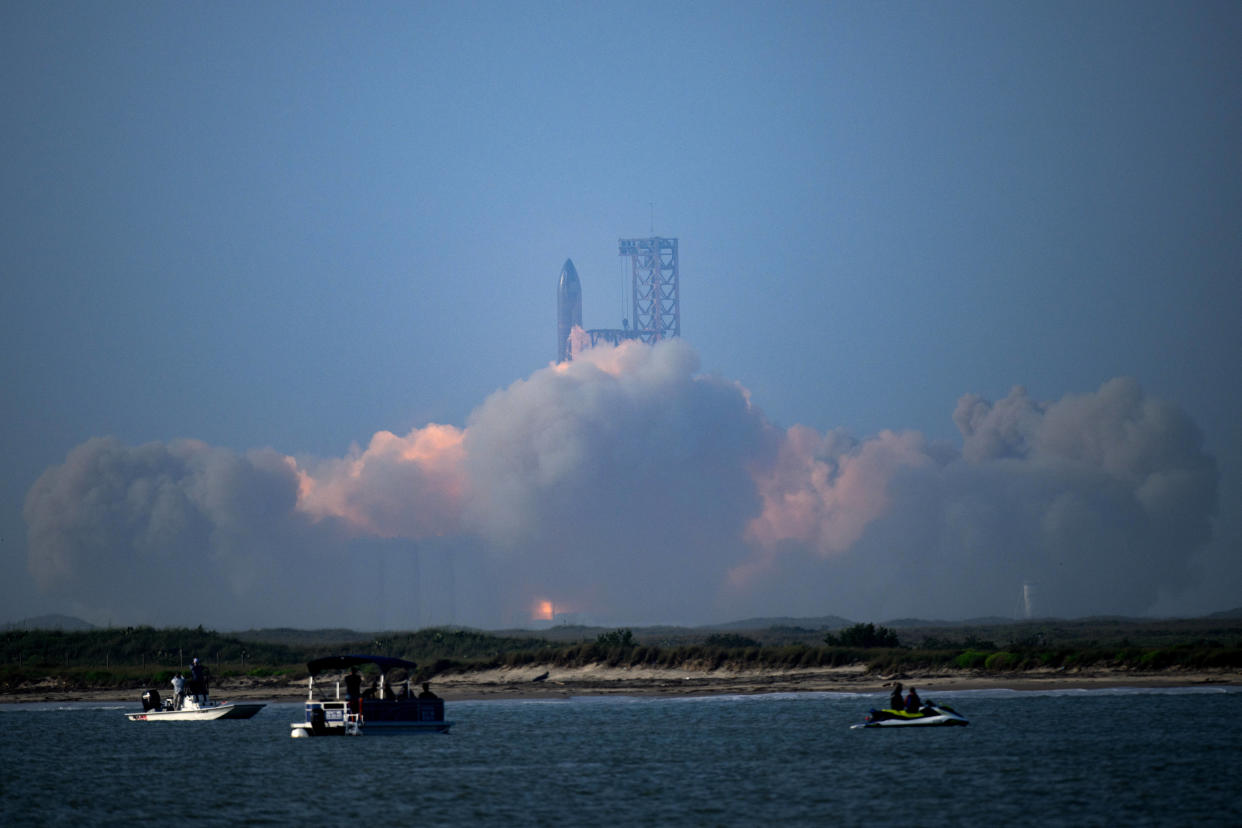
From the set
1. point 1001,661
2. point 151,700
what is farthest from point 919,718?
point 151,700

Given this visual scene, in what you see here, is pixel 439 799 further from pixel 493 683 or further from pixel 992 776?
pixel 493 683

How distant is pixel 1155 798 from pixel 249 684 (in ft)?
250

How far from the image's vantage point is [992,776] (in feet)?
166

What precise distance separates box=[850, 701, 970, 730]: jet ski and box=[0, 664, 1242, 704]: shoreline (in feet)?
56.1

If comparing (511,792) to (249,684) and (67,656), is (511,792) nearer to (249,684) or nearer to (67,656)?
(249,684)

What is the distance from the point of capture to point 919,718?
66.8 metres

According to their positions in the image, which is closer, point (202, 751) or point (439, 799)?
point (439, 799)

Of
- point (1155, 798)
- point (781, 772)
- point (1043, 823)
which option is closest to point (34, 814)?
point (781, 772)

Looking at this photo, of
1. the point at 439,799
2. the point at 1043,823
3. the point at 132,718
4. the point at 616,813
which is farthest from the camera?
the point at 132,718

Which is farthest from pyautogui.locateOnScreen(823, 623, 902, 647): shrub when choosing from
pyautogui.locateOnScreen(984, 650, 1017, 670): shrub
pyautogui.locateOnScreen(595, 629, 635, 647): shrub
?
pyautogui.locateOnScreen(595, 629, 635, 647): shrub

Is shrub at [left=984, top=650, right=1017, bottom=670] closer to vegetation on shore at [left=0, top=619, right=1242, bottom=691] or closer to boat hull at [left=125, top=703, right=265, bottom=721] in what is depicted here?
vegetation on shore at [left=0, top=619, right=1242, bottom=691]

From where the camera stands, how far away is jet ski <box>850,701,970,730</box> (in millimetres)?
66750

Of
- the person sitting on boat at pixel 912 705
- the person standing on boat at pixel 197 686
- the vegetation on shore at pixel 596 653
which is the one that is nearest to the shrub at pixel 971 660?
the vegetation on shore at pixel 596 653

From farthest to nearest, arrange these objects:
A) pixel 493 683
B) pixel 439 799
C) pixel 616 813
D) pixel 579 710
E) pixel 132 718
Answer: pixel 493 683, pixel 579 710, pixel 132 718, pixel 439 799, pixel 616 813
